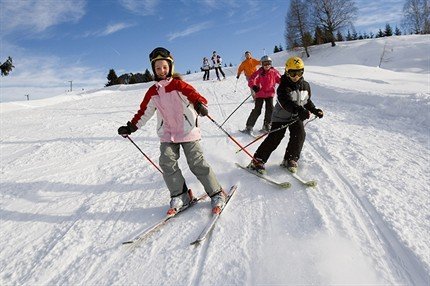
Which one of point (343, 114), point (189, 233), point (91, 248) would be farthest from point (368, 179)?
point (343, 114)

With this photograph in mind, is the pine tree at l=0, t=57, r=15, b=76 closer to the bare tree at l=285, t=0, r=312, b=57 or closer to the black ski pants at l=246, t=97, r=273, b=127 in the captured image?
the black ski pants at l=246, t=97, r=273, b=127

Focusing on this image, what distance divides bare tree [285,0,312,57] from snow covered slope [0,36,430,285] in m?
40.6

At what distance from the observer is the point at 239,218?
3531 millimetres

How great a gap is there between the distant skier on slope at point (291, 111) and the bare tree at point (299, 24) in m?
43.1

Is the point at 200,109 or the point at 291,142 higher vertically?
the point at 200,109

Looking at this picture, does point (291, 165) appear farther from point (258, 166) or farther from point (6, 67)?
point (6, 67)

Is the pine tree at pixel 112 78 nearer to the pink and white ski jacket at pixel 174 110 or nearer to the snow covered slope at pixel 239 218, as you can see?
the snow covered slope at pixel 239 218

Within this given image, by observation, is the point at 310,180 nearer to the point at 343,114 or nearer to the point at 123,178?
the point at 123,178

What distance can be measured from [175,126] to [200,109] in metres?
0.43

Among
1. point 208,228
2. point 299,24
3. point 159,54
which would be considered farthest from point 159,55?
point 299,24

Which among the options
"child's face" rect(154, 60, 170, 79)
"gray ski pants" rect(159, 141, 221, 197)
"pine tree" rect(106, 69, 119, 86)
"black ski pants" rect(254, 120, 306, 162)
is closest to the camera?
"child's face" rect(154, 60, 170, 79)

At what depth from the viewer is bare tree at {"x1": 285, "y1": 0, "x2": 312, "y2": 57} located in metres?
44.5

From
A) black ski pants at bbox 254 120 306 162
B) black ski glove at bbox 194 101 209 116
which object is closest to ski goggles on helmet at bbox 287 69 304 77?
black ski pants at bbox 254 120 306 162

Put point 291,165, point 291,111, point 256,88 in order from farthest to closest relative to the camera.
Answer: point 256,88 → point 291,165 → point 291,111
